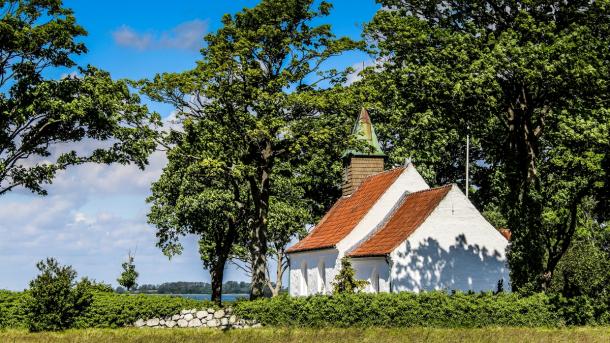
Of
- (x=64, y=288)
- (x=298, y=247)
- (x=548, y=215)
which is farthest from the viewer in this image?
(x=298, y=247)

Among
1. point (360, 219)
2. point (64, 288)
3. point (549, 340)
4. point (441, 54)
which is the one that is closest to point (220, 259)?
point (360, 219)

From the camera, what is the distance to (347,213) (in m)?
45.6

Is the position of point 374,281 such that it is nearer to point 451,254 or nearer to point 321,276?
point 451,254

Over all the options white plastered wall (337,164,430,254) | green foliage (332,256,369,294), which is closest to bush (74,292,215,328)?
green foliage (332,256,369,294)

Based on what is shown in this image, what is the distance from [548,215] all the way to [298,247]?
71.0 ft

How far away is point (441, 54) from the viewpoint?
1251 inches

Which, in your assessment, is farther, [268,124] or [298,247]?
[298,247]

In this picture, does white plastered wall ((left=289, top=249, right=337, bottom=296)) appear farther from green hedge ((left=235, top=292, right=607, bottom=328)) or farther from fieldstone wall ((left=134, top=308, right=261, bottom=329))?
green hedge ((left=235, top=292, right=607, bottom=328))

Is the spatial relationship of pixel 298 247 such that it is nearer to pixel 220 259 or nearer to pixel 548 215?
pixel 220 259

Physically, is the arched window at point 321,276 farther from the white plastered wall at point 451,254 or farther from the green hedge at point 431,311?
the green hedge at point 431,311

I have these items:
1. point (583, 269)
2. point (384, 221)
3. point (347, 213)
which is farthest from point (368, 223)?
point (583, 269)

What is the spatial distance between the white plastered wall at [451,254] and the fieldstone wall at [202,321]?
827 cm

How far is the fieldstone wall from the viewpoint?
3194cm

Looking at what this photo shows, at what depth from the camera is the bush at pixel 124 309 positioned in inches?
1225
